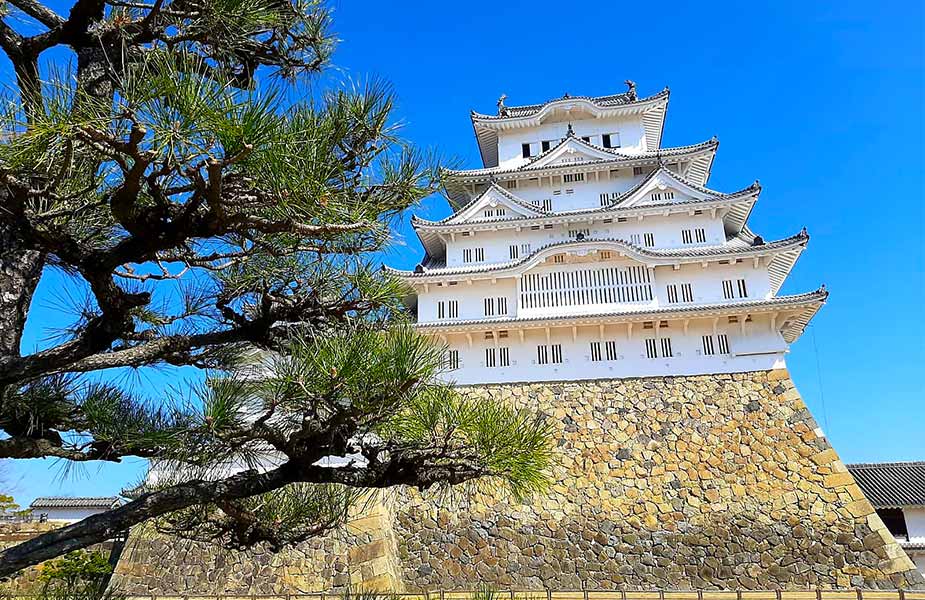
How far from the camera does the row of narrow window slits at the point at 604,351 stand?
13062 mm

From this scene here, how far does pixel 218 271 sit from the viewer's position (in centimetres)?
376

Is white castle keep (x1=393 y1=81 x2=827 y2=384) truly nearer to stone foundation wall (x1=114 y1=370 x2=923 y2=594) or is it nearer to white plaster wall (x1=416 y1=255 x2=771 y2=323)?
white plaster wall (x1=416 y1=255 x2=771 y2=323)

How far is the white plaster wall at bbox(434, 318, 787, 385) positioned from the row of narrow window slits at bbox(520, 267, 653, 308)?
697 millimetres

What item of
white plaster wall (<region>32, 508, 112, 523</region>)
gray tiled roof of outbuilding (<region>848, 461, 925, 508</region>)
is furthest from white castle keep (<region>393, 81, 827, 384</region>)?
white plaster wall (<region>32, 508, 112, 523</region>)

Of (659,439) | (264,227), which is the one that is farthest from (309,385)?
(659,439)

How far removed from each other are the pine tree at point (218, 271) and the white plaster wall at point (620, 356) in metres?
9.08

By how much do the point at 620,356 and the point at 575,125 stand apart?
8.40 metres

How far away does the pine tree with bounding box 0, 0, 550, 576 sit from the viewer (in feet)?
8.35

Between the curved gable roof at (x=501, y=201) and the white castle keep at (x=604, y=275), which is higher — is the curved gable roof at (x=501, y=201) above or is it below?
above

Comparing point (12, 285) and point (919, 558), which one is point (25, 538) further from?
point (919, 558)

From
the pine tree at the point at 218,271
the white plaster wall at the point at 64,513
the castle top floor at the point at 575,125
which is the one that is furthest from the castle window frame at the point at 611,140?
the white plaster wall at the point at 64,513

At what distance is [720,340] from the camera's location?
13.1 m

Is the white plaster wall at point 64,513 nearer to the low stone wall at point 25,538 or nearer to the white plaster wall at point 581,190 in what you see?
the low stone wall at point 25,538

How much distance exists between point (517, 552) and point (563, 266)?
6.44 m
